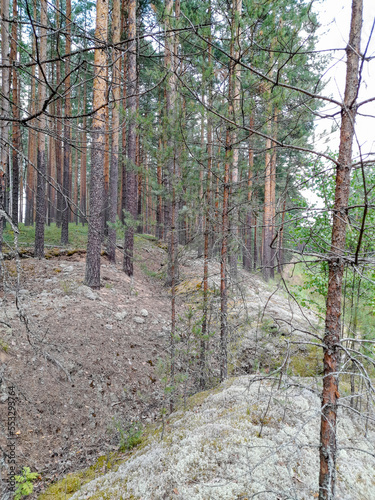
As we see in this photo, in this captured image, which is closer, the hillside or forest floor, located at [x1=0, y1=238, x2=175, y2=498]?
the hillside

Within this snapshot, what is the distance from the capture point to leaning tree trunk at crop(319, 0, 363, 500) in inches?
67.5

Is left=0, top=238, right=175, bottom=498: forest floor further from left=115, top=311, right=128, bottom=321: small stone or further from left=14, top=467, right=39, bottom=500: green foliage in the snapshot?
left=14, top=467, right=39, bottom=500: green foliage

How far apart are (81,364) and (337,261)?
192 inches

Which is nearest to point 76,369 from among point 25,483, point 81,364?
point 81,364

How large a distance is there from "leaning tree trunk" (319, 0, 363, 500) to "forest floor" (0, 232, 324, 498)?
1.85 ft

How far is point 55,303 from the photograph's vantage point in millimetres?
6641

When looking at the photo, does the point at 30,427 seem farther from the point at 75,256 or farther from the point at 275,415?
the point at 75,256

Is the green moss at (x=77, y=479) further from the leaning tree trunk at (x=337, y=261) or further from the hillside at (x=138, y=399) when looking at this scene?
the leaning tree trunk at (x=337, y=261)

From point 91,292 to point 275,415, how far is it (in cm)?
552

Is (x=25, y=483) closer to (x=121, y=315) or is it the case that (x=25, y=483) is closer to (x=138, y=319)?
(x=121, y=315)

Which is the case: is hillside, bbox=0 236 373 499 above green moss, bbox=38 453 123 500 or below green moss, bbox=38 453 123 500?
above

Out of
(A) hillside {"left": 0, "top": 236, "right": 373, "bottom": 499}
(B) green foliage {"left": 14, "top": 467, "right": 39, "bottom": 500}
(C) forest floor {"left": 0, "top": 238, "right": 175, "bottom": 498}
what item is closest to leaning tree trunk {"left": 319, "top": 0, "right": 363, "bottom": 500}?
(A) hillside {"left": 0, "top": 236, "right": 373, "bottom": 499}

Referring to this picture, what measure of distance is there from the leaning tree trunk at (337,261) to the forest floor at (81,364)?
1.85 feet

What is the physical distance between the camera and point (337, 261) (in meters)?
1.79
